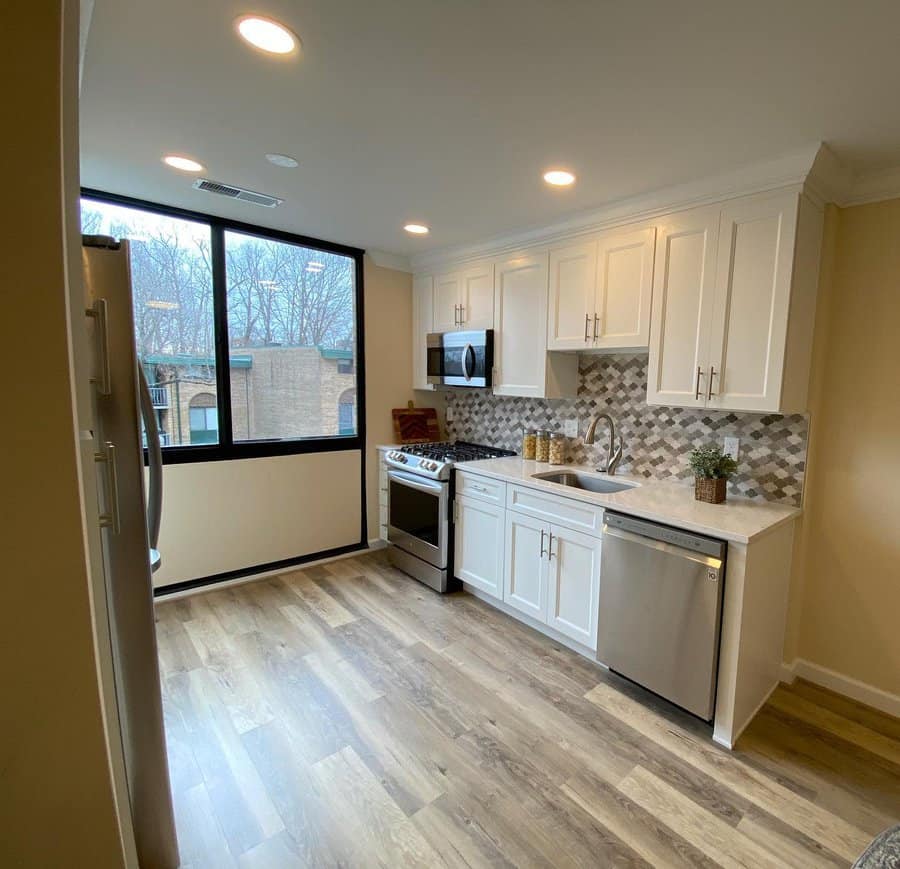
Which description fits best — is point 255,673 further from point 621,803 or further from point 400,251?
point 400,251

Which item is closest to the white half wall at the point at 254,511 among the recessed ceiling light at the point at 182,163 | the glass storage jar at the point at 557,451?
the glass storage jar at the point at 557,451

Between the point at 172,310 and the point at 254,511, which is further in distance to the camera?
the point at 254,511

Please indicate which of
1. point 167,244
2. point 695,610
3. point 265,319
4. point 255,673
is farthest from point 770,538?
point 167,244

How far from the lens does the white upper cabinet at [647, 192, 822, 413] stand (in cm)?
204

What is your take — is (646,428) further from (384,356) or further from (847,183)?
(384,356)

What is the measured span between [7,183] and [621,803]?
230 cm

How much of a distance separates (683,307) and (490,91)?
1373 mm

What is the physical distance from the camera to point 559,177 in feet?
7.38

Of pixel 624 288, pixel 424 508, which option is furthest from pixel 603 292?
pixel 424 508

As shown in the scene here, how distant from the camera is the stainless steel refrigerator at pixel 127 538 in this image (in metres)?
1.25

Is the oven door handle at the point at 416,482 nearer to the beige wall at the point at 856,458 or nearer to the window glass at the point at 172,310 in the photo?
the window glass at the point at 172,310

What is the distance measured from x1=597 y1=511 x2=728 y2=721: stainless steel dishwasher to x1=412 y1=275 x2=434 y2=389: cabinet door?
87.0 inches

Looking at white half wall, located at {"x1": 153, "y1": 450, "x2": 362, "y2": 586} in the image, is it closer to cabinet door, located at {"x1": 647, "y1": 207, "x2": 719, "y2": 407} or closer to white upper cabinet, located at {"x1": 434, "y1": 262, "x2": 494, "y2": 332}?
white upper cabinet, located at {"x1": 434, "y1": 262, "x2": 494, "y2": 332}

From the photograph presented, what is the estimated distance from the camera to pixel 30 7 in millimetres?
609
